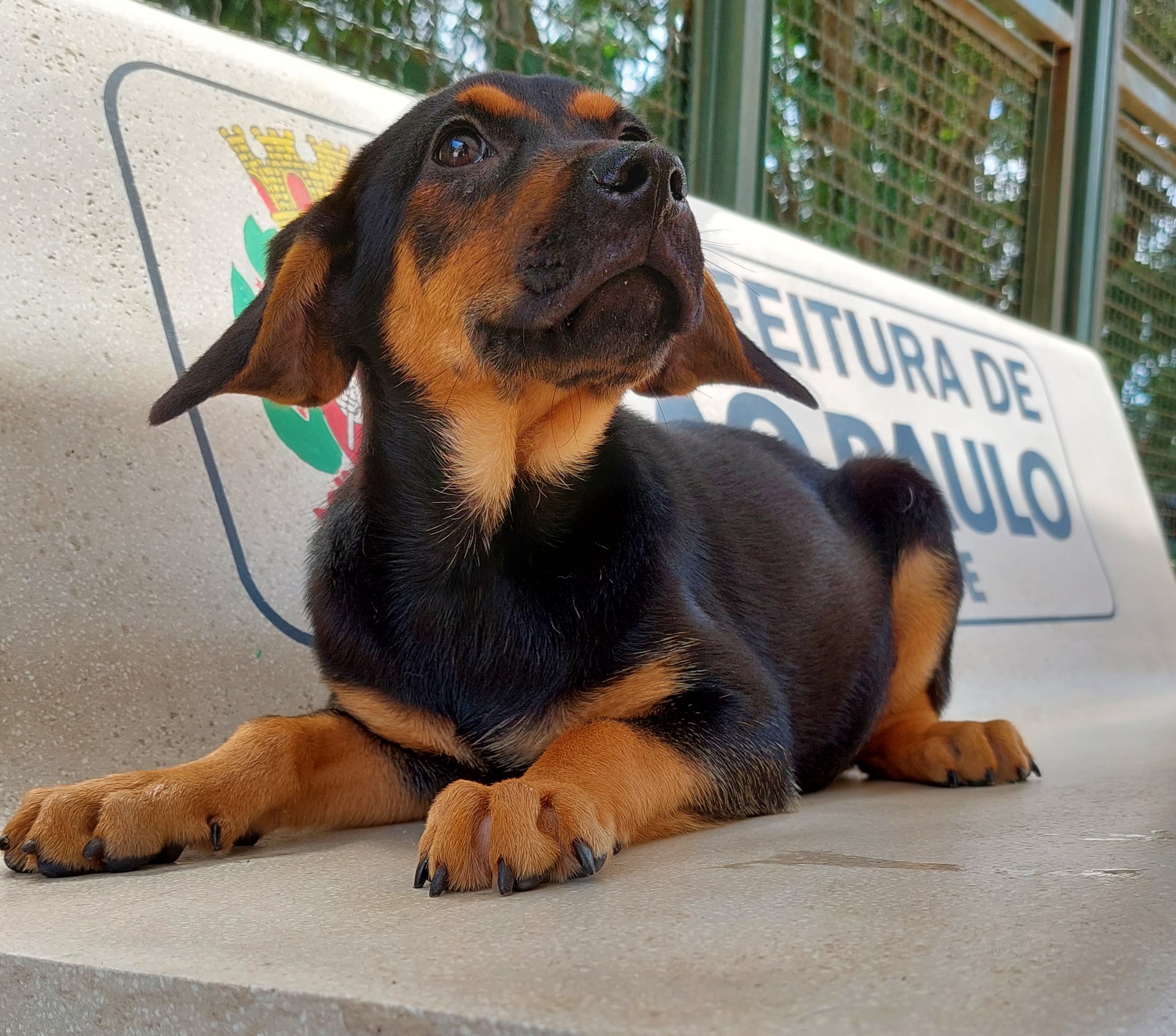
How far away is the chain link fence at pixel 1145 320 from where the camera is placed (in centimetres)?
951

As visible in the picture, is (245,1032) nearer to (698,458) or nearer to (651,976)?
(651,976)

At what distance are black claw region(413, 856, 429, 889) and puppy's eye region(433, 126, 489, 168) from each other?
137 centimetres

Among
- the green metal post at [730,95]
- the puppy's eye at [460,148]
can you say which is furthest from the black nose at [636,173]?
the green metal post at [730,95]


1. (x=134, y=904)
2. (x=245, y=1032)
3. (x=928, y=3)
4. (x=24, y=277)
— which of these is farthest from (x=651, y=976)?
(x=928, y=3)

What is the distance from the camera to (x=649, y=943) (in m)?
1.46

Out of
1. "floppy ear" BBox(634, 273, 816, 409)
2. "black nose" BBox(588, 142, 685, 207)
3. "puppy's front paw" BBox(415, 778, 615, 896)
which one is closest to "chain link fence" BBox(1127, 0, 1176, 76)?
"floppy ear" BBox(634, 273, 816, 409)

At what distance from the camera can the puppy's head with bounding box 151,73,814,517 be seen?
2146mm

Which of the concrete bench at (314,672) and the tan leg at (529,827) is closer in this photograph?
the concrete bench at (314,672)

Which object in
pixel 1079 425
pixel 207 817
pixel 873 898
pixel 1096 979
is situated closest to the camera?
pixel 1096 979

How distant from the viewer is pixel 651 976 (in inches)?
52.6

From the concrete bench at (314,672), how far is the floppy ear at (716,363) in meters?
0.95

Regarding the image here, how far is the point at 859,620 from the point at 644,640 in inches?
40.2

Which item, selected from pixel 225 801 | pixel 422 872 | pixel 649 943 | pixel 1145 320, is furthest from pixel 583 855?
pixel 1145 320

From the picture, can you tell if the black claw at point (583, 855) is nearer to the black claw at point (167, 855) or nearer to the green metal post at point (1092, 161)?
the black claw at point (167, 855)
